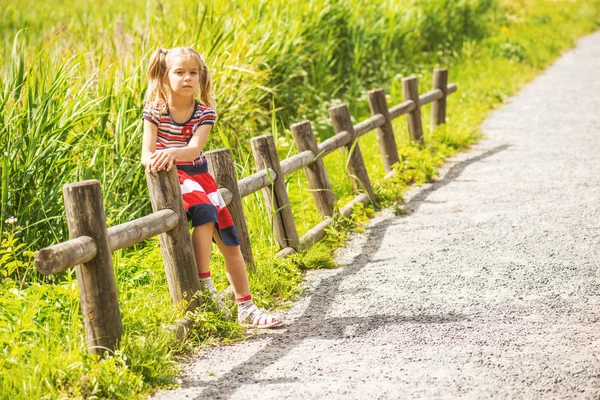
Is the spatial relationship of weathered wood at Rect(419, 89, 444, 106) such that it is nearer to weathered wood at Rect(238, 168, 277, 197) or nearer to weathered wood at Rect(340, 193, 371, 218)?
→ weathered wood at Rect(340, 193, 371, 218)

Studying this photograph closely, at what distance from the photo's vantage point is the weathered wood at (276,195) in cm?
561

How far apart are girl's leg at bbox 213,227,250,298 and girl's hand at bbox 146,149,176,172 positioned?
55 centimetres

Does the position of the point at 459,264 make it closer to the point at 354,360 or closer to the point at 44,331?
the point at 354,360

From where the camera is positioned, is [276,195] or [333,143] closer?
[276,195]

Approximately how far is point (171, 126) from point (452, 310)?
1824 mm

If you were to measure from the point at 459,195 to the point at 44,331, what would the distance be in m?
4.59

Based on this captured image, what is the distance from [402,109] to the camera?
8758mm

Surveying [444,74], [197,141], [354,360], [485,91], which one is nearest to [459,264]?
[354,360]

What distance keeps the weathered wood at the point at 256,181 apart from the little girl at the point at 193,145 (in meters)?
0.72

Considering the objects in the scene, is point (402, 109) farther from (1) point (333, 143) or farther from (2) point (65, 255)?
(2) point (65, 255)

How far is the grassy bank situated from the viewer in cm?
379

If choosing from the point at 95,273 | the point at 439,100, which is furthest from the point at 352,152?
the point at 95,273

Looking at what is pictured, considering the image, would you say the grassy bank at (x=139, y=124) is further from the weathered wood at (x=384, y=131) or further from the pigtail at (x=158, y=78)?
the pigtail at (x=158, y=78)

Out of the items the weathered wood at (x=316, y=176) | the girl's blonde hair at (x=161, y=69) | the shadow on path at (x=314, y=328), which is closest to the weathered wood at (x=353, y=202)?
the weathered wood at (x=316, y=176)
